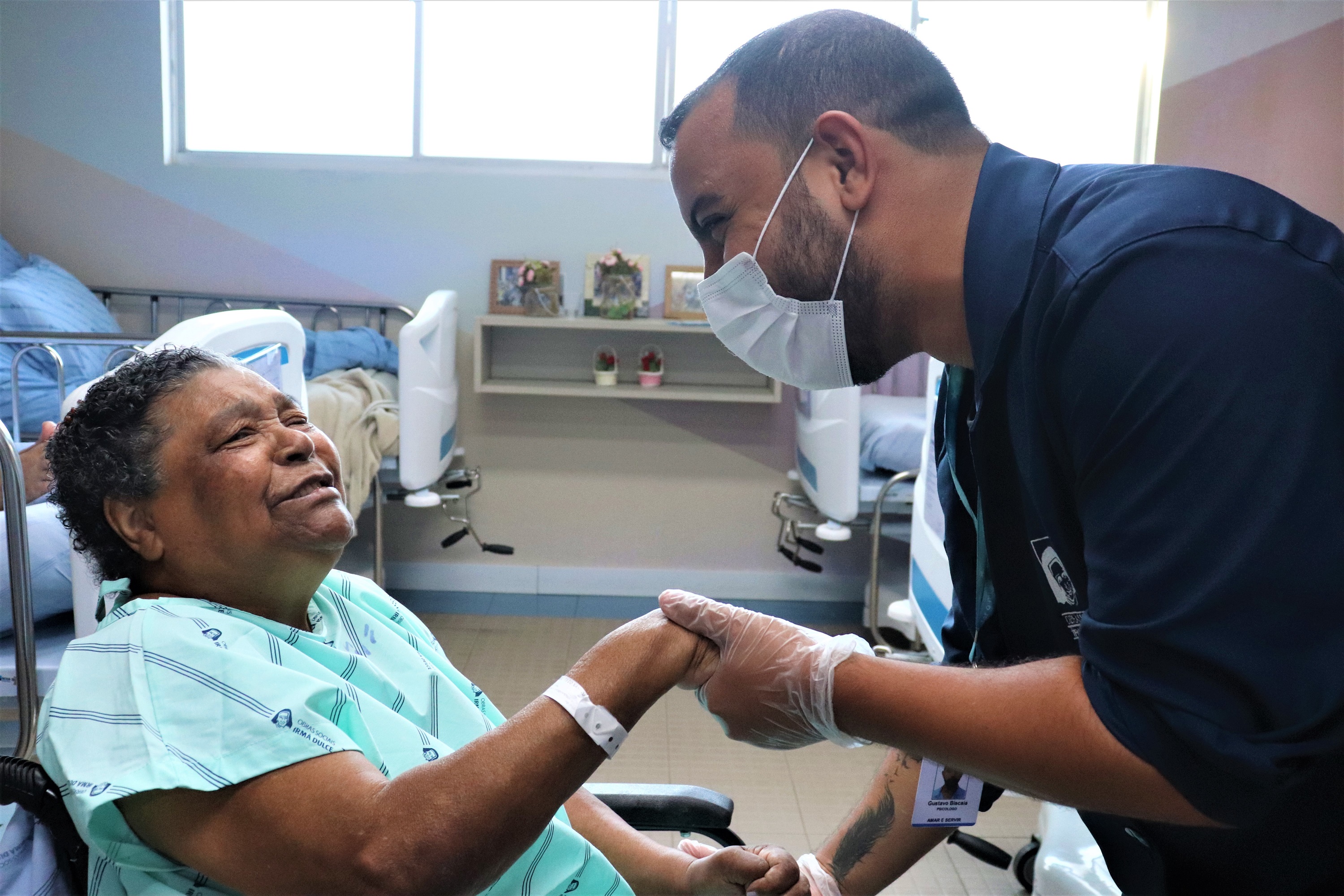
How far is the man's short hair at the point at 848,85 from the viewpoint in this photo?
1.12 m

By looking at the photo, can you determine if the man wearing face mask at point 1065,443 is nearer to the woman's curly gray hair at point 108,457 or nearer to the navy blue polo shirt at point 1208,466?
the navy blue polo shirt at point 1208,466

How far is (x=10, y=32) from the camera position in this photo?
424 cm

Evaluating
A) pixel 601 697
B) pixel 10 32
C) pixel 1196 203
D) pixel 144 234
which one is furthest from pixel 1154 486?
pixel 10 32

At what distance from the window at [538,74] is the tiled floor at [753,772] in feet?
7.37

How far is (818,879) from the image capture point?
58.7 inches

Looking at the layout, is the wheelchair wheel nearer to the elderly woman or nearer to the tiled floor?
the tiled floor

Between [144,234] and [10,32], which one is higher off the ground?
[10,32]

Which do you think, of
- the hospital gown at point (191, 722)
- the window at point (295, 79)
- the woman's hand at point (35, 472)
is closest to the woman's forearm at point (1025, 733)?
the hospital gown at point (191, 722)

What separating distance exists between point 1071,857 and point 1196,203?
4.96 feet

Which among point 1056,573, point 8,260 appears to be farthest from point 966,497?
point 8,260

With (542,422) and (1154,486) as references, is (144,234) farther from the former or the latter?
(1154,486)

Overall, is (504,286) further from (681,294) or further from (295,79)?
(295,79)

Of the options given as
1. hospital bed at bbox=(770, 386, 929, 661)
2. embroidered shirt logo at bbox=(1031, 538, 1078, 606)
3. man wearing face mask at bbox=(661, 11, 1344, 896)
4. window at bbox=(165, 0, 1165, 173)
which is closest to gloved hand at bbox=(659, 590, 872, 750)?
man wearing face mask at bbox=(661, 11, 1344, 896)

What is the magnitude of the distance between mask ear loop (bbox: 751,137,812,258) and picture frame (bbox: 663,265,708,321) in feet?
10.1
